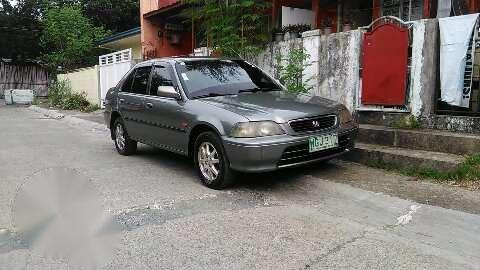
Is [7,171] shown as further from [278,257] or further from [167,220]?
[278,257]

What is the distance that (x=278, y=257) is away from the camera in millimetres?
3490

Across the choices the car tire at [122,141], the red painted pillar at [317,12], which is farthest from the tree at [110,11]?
the car tire at [122,141]

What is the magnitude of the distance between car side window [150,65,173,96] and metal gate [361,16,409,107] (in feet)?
10.6

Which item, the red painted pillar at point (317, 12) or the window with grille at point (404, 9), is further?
the red painted pillar at point (317, 12)

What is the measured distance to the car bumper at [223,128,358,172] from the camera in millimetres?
4883

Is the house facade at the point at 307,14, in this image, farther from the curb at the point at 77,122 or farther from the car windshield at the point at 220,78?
the car windshield at the point at 220,78

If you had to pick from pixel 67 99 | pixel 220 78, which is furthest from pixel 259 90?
pixel 67 99

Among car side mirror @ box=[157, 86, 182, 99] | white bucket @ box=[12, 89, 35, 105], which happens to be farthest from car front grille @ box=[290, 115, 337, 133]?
white bucket @ box=[12, 89, 35, 105]

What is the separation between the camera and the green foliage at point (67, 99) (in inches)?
749

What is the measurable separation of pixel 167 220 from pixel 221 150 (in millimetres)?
1152

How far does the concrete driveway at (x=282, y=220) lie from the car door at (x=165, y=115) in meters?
0.49

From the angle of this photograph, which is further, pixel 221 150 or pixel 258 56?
pixel 258 56

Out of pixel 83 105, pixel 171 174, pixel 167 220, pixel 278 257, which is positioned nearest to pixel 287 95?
pixel 171 174

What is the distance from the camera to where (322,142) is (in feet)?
17.2
